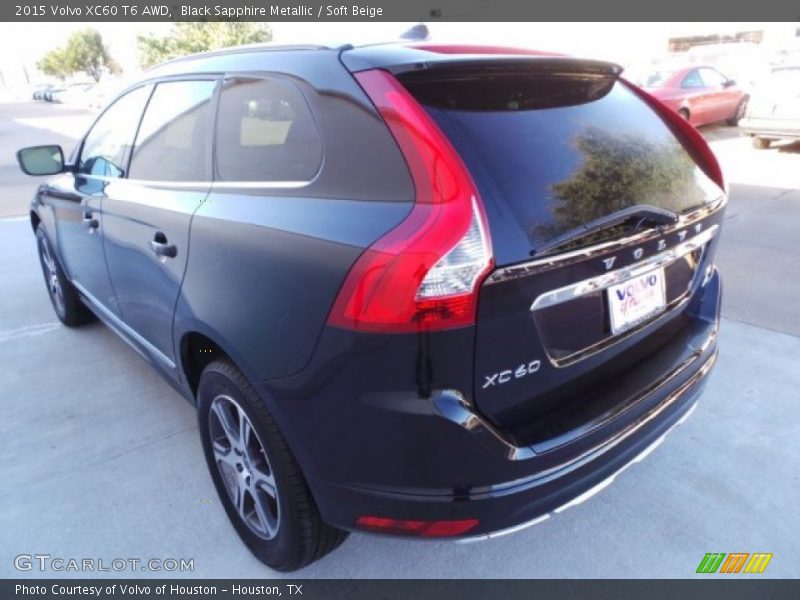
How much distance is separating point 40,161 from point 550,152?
10.1ft

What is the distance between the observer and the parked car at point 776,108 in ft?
32.4

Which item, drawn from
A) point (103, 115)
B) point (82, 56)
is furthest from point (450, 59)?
point (82, 56)

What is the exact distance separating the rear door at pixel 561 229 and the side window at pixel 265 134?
1.27ft

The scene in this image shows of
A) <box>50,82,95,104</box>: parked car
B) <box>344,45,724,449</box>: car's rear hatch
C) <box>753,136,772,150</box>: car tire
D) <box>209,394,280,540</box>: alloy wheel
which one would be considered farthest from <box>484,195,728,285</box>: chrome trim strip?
<box>50,82,95,104</box>: parked car

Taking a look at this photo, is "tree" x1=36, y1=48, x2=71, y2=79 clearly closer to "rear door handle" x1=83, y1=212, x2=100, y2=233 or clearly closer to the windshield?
the windshield

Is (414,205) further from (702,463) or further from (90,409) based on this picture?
(90,409)

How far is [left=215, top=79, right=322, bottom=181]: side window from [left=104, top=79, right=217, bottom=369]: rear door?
112 mm

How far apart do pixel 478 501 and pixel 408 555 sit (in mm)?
773

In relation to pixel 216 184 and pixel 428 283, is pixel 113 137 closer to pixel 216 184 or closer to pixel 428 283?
pixel 216 184

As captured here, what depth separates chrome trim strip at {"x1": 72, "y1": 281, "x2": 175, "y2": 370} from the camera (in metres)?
2.56

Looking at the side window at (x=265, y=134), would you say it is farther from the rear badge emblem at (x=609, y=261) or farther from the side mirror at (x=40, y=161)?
the side mirror at (x=40, y=161)

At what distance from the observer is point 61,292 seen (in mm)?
4129

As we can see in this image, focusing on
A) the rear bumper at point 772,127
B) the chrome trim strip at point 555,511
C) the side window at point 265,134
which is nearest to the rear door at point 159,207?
the side window at point 265,134

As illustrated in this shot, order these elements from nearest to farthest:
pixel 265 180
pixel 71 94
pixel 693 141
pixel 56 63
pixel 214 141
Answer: pixel 265 180
pixel 214 141
pixel 693 141
pixel 71 94
pixel 56 63
